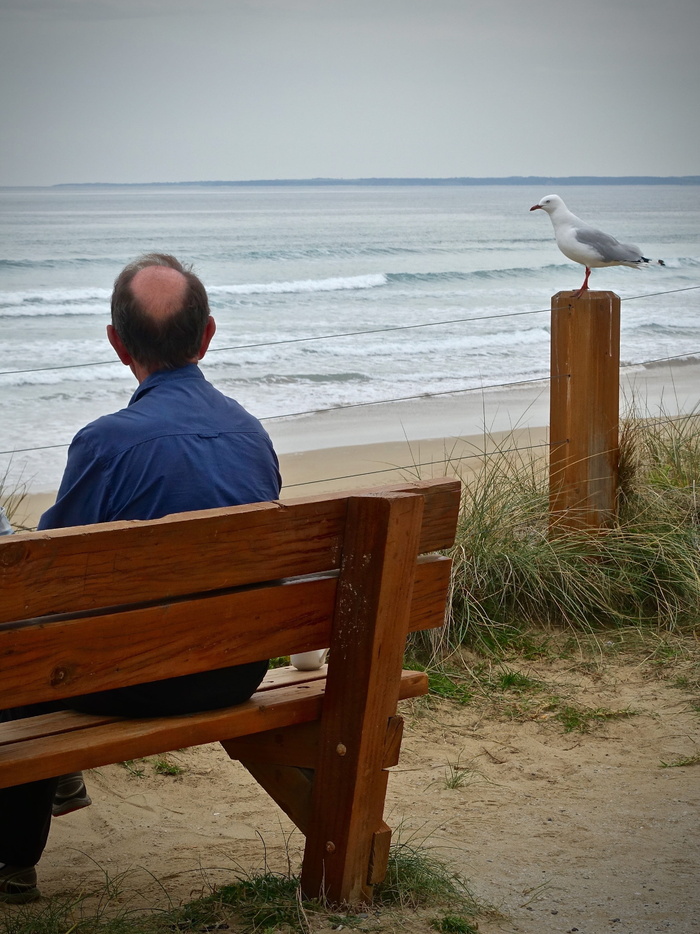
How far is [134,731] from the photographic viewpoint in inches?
75.5

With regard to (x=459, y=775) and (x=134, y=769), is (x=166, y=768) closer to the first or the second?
(x=134, y=769)

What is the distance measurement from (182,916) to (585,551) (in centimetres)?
269

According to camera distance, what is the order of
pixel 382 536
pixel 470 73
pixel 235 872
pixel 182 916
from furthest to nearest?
pixel 470 73
pixel 235 872
pixel 182 916
pixel 382 536

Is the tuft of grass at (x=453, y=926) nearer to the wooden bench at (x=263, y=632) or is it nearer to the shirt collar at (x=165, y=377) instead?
the wooden bench at (x=263, y=632)

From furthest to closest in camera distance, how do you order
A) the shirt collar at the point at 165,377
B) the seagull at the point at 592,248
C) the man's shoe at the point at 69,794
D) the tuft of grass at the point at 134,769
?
1. the seagull at the point at 592,248
2. the tuft of grass at the point at 134,769
3. the man's shoe at the point at 69,794
4. the shirt collar at the point at 165,377

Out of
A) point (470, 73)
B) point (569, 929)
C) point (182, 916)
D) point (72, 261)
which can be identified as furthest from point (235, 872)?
point (470, 73)

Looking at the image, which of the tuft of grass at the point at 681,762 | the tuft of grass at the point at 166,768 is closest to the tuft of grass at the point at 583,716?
the tuft of grass at the point at 681,762

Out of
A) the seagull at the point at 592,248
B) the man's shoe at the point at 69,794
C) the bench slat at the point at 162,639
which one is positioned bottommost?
the man's shoe at the point at 69,794

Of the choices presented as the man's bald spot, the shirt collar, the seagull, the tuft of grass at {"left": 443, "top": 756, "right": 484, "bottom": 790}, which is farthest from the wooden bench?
the seagull

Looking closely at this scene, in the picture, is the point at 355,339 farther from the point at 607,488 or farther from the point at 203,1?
the point at 203,1

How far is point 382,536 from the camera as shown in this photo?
196cm

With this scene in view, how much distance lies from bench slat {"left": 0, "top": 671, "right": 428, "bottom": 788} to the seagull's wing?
345 cm

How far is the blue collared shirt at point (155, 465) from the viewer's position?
205 cm

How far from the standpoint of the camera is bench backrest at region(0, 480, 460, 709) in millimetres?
1641
